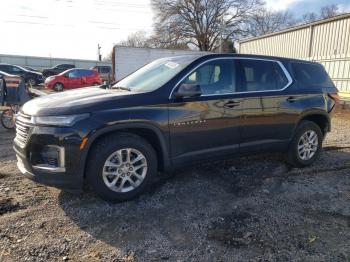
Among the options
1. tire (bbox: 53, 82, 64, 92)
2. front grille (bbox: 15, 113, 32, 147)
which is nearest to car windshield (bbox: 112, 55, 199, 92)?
front grille (bbox: 15, 113, 32, 147)

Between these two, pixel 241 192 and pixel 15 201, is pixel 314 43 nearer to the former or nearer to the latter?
pixel 241 192

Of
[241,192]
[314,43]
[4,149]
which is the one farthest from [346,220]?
[314,43]

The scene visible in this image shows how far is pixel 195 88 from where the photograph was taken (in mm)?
4035

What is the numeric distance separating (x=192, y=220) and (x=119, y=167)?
3.40ft

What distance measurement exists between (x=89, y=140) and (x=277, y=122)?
2.89m

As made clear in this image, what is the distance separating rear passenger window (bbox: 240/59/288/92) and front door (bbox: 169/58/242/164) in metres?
0.20

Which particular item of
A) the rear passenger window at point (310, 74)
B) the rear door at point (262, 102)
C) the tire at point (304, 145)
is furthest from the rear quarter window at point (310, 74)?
the tire at point (304, 145)

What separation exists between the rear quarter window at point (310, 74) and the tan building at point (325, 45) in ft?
31.1

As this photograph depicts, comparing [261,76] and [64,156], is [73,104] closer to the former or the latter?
[64,156]

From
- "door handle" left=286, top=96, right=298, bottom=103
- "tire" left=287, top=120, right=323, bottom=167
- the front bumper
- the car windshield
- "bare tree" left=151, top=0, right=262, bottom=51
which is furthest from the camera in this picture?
"bare tree" left=151, top=0, right=262, bottom=51

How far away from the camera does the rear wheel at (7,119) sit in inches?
343

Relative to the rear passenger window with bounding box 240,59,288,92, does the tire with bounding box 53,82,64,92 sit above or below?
below

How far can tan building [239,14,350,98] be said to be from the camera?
1436cm

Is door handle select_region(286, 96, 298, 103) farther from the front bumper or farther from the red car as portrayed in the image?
the red car
